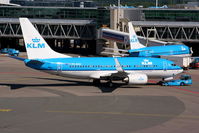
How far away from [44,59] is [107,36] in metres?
49.1

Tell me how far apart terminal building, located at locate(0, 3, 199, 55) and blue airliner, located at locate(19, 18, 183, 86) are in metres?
50.0

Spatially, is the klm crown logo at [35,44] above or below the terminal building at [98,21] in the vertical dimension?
below

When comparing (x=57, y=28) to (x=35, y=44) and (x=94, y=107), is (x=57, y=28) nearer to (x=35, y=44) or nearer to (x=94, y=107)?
(x=35, y=44)

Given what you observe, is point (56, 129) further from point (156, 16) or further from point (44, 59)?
point (156, 16)

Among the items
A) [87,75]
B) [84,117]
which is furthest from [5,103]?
[87,75]

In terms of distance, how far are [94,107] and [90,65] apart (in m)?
13.1

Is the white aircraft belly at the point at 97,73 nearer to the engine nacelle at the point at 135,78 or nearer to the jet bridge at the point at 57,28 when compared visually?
the engine nacelle at the point at 135,78

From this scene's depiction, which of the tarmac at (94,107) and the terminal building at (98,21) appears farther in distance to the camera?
the terminal building at (98,21)

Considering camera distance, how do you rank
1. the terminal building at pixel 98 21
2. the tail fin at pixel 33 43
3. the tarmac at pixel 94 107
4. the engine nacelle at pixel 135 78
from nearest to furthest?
the tarmac at pixel 94 107
the tail fin at pixel 33 43
the engine nacelle at pixel 135 78
the terminal building at pixel 98 21

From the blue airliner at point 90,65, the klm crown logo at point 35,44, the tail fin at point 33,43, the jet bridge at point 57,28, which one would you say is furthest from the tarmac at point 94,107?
the jet bridge at point 57,28

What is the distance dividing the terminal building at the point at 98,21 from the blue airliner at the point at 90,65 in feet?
164

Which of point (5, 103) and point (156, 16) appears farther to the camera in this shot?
point (156, 16)

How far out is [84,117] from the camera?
113 feet

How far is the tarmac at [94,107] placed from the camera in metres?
31.1
